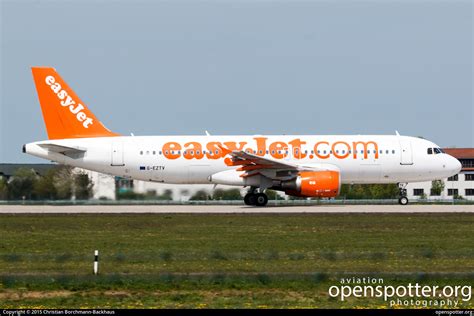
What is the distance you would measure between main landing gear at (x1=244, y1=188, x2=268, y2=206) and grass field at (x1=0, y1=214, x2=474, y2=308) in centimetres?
1034

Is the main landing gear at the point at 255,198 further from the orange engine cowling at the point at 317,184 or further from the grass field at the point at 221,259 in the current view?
the grass field at the point at 221,259

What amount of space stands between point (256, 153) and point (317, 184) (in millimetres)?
4565

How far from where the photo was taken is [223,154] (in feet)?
161

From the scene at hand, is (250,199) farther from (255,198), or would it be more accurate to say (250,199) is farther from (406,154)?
(406,154)

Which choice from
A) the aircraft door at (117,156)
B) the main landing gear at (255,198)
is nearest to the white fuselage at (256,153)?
the aircraft door at (117,156)

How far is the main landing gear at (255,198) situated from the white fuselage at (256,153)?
3.71ft

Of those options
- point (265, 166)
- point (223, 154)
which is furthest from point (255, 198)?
point (223, 154)

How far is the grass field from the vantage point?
18.2m

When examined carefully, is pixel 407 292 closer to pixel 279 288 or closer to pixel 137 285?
pixel 279 288

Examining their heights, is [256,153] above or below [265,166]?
above

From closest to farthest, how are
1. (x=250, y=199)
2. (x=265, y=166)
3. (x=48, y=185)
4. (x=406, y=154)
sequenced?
1. (x=265, y=166)
2. (x=406, y=154)
3. (x=250, y=199)
4. (x=48, y=185)

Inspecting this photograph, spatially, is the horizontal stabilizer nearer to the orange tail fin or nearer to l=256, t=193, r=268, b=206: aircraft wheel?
the orange tail fin

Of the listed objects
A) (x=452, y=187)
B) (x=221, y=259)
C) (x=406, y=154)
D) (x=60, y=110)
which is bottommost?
(x=221, y=259)

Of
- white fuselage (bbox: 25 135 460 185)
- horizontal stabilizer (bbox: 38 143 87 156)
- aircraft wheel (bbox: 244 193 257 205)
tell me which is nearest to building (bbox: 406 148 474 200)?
white fuselage (bbox: 25 135 460 185)
